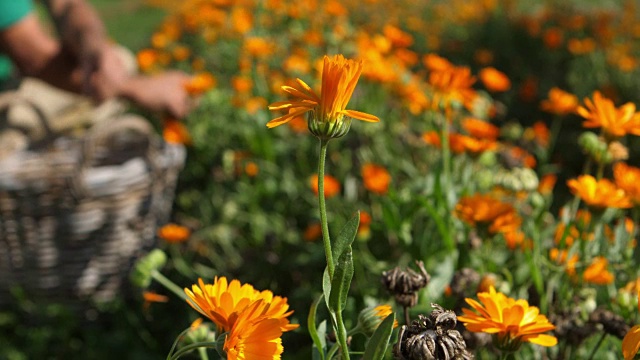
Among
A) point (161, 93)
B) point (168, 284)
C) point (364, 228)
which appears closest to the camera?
point (168, 284)

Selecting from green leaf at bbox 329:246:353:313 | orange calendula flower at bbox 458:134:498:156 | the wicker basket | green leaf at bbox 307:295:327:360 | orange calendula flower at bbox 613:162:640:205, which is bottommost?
the wicker basket

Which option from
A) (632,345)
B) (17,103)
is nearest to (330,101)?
(632,345)

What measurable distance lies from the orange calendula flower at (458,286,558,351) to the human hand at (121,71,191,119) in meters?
1.45

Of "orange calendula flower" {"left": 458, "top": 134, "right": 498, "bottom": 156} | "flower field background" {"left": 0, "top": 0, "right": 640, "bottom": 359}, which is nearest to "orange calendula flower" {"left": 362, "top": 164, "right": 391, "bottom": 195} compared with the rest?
"flower field background" {"left": 0, "top": 0, "right": 640, "bottom": 359}

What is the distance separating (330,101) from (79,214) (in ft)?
3.71

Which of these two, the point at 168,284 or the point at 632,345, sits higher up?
the point at 632,345

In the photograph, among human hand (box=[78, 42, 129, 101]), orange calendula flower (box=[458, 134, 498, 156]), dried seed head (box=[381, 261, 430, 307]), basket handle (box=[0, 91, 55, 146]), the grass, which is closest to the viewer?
dried seed head (box=[381, 261, 430, 307])

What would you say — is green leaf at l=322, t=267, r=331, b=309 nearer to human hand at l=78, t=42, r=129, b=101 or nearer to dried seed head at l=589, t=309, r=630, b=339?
dried seed head at l=589, t=309, r=630, b=339

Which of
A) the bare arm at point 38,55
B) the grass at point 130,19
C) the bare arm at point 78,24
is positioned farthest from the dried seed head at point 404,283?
the grass at point 130,19

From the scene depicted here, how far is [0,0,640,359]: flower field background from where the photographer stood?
1.04 m

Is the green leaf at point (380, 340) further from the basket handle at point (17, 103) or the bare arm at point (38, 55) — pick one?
the bare arm at point (38, 55)

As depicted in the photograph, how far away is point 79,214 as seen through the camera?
1.61m

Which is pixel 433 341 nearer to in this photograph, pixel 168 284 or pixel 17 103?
pixel 168 284

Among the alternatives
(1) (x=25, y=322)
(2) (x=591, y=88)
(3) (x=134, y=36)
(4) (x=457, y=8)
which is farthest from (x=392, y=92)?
(3) (x=134, y=36)
